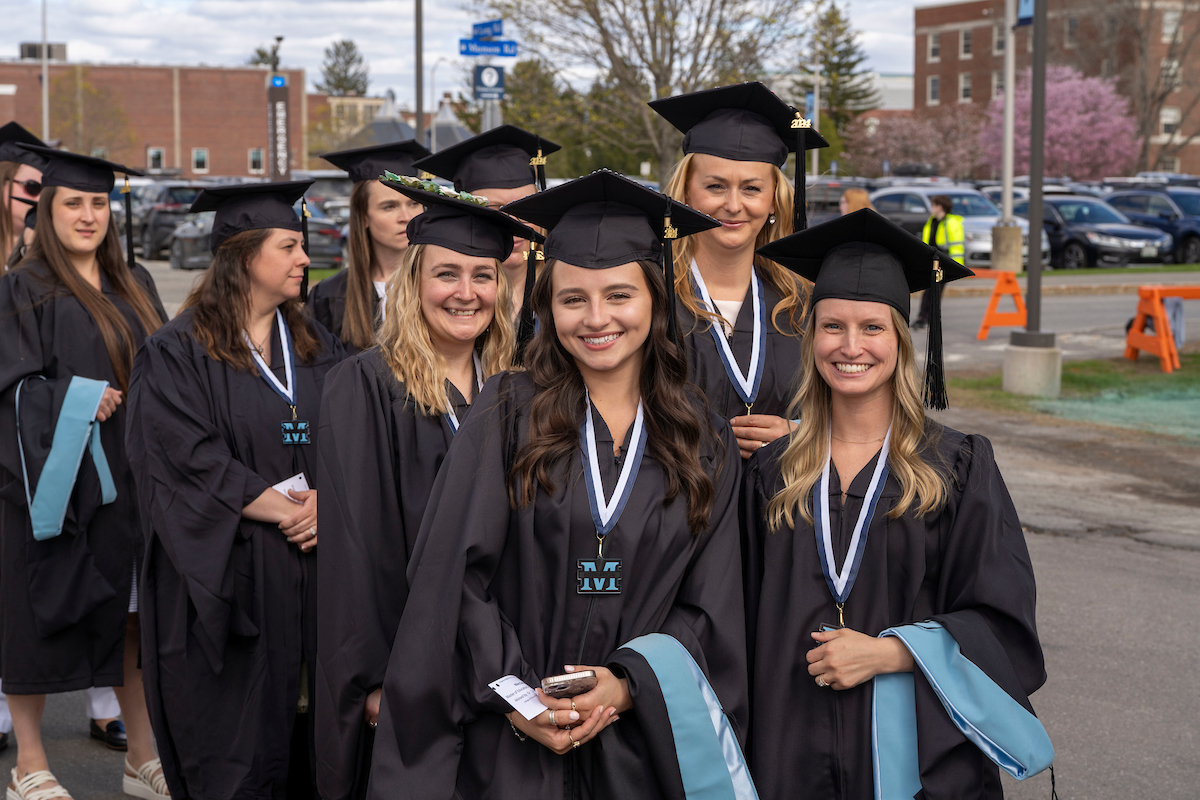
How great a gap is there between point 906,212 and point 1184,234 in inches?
258

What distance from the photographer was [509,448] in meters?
2.70

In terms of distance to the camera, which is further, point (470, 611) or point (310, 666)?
point (310, 666)

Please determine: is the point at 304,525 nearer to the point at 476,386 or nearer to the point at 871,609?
the point at 476,386

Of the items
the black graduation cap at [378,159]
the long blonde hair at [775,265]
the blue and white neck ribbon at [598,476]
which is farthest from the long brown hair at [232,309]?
the blue and white neck ribbon at [598,476]

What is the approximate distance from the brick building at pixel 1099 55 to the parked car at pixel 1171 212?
17.8 m

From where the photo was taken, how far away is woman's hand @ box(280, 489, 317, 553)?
11.8ft

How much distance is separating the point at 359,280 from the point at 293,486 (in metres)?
1.35

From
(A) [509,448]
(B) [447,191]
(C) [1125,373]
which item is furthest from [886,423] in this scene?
(C) [1125,373]

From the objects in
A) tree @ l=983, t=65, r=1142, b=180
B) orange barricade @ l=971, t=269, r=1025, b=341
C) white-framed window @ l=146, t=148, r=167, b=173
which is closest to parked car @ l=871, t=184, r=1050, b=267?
orange barricade @ l=971, t=269, r=1025, b=341

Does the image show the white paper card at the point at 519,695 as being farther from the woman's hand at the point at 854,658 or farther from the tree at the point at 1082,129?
the tree at the point at 1082,129

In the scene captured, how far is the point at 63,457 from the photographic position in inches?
166

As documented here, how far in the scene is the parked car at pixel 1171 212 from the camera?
25.1m

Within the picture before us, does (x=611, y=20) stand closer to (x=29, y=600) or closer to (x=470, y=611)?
(x=29, y=600)

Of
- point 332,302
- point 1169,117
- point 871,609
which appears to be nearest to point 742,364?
point 871,609
